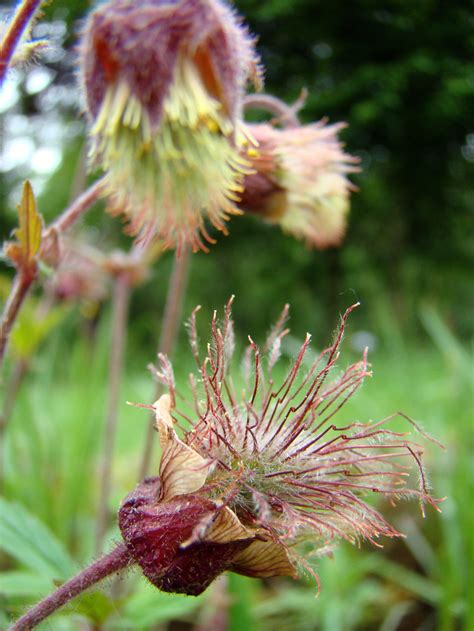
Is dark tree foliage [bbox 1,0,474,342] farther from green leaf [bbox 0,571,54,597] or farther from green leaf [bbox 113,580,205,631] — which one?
green leaf [bbox 0,571,54,597]

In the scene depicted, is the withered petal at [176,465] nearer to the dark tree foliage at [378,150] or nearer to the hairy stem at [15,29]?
the hairy stem at [15,29]

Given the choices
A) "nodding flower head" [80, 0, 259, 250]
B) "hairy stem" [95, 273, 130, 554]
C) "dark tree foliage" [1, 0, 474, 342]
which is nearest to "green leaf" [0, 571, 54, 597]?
"hairy stem" [95, 273, 130, 554]

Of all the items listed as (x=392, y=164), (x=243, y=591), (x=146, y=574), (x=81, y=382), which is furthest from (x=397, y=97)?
(x=146, y=574)

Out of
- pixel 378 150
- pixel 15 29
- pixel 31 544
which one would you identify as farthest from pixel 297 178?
pixel 378 150

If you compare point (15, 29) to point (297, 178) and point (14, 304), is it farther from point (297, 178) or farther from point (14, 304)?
point (297, 178)

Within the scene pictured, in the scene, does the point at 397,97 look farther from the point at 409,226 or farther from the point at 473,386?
the point at 473,386

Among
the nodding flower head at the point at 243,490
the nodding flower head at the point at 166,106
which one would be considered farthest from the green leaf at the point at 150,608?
the nodding flower head at the point at 166,106
